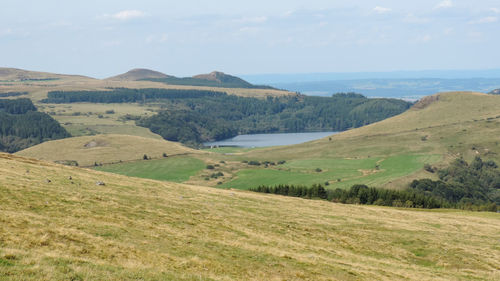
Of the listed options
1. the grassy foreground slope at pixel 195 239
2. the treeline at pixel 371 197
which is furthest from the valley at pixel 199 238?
the treeline at pixel 371 197

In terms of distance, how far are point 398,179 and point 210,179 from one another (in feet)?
233

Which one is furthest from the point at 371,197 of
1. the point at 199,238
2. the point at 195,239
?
the point at 195,239

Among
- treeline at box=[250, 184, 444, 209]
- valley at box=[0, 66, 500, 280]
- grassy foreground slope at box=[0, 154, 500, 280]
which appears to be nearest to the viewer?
grassy foreground slope at box=[0, 154, 500, 280]

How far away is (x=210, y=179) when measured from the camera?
195750 millimetres

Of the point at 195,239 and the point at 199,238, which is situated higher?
the point at 195,239

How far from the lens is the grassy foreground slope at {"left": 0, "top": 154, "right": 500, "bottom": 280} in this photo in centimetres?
2795

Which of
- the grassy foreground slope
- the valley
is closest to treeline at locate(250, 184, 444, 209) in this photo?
the valley

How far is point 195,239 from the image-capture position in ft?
124

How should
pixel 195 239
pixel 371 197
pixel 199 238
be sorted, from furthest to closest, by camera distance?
pixel 371 197, pixel 199 238, pixel 195 239

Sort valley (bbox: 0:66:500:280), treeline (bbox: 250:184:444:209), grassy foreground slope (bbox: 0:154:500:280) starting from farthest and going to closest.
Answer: treeline (bbox: 250:184:444:209)
valley (bbox: 0:66:500:280)
grassy foreground slope (bbox: 0:154:500:280)

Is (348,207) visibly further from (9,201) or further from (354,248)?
(9,201)

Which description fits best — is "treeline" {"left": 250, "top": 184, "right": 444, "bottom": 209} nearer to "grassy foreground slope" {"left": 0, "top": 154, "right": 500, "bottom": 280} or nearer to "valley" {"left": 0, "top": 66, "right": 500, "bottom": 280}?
"valley" {"left": 0, "top": 66, "right": 500, "bottom": 280}

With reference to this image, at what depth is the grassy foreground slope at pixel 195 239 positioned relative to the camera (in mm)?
27953

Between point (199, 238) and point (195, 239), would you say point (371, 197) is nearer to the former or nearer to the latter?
point (199, 238)
